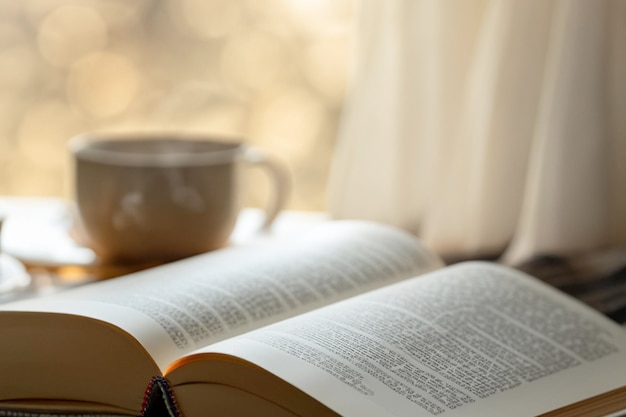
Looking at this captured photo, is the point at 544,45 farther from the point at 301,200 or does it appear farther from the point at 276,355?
the point at 301,200

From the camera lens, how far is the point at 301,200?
1998mm

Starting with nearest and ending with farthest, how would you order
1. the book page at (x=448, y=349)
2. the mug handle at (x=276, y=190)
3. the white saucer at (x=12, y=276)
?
1. the book page at (x=448, y=349)
2. the white saucer at (x=12, y=276)
3. the mug handle at (x=276, y=190)

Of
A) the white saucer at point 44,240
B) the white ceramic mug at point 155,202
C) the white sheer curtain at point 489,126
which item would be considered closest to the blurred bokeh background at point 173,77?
the white sheer curtain at point 489,126

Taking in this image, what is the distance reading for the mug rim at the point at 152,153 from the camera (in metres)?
0.80

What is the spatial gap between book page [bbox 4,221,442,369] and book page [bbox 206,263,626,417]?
5cm

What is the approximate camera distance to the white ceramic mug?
795mm

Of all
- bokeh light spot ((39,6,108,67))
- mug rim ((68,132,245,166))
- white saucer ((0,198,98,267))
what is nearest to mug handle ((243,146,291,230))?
mug rim ((68,132,245,166))

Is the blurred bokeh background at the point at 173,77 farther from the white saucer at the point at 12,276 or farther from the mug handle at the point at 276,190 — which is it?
the white saucer at the point at 12,276

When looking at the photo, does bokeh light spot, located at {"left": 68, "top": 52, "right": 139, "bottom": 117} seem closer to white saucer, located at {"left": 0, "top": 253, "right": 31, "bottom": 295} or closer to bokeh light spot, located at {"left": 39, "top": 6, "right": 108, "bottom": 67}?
bokeh light spot, located at {"left": 39, "top": 6, "right": 108, "bottom": 67}

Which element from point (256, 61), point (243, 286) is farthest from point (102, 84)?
point (243, 286)

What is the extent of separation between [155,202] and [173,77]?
1.24m

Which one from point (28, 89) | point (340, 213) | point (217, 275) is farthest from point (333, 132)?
point (217, 275)

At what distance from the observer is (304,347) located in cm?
53

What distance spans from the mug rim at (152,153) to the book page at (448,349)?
25 centimetres
